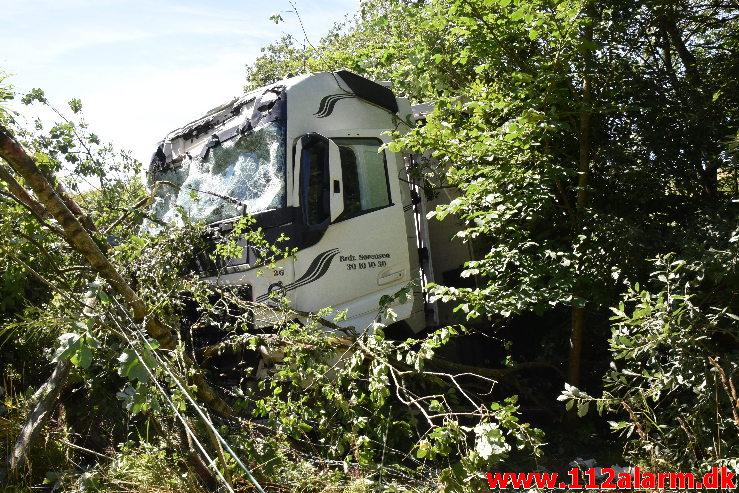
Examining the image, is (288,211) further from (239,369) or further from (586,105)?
(586,105)

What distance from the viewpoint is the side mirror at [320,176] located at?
5.89 metres

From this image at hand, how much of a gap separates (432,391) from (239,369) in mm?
1636

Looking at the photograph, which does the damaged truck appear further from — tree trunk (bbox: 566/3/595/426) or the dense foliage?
tree trunk (bbox: 566/3/595/426)

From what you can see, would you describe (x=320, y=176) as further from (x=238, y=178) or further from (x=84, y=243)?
(x=84, y=243)

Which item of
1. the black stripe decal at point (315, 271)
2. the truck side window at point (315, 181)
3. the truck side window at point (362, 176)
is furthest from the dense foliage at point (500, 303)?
the truck side window at point (362, 176)

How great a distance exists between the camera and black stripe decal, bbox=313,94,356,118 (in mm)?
6333

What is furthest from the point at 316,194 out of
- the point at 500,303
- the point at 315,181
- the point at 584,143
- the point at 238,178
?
the point at 584,143

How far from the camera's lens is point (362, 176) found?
643 cm

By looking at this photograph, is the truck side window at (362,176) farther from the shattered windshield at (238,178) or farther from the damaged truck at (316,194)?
the shattered windshield at (238,178)

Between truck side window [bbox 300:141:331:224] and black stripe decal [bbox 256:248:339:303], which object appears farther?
truck side window [bbox 300:141:331:224]

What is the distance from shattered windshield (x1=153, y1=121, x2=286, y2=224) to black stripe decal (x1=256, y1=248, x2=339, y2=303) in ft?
1.91

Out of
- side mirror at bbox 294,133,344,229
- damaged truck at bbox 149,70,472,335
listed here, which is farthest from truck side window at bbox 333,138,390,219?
side mirror at bbox 294,133,344,229

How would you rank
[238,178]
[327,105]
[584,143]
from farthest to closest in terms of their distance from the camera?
[327,105] → [238,178] → [584,143]

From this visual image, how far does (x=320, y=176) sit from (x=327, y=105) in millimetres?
886
